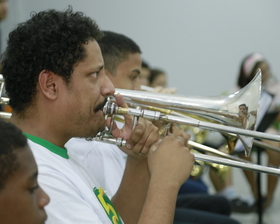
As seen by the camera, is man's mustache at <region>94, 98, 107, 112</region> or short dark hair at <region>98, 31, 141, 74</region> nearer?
man's mustache at <region>94, 98, 107, 112</region>

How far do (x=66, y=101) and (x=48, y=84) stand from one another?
0.06 metres

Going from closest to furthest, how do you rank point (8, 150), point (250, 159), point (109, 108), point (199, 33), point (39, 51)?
point (8, 150) → point (39, 51) → point (109, 108) → point (250, 159) → point (199, 33)

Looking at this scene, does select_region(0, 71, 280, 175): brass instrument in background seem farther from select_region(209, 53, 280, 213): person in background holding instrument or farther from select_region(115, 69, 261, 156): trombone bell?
select_region(209, 53, 280, 213): person in background holding instrument

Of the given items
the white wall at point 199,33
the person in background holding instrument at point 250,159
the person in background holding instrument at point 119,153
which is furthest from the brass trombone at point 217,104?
the white wall at point 199,33

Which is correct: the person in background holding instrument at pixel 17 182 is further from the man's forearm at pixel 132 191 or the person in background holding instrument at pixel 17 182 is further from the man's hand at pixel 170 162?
the man's forearm at pixel 132 191

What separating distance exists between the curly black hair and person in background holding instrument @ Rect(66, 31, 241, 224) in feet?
1.72

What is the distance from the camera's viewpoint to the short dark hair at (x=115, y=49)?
1.90 meters

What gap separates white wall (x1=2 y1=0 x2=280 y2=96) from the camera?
16.0 ft

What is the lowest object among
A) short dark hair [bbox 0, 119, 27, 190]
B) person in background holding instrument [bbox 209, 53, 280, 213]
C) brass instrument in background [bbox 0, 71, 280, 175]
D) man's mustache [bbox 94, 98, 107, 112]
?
person in background holding instrument [bbox 209, 53, 280, 213]

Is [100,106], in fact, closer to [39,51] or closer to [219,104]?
[39,51]

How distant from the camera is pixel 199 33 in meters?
4.97

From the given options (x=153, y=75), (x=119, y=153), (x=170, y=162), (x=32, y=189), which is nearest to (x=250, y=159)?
(x=153, y=75)

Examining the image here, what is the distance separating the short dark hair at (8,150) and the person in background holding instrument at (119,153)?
0.81 metres

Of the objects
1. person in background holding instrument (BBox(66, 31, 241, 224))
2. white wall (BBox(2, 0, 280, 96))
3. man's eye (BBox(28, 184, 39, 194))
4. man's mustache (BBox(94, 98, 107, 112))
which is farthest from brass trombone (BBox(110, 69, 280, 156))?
white wall (BBox(2, 0, 280, 96))
